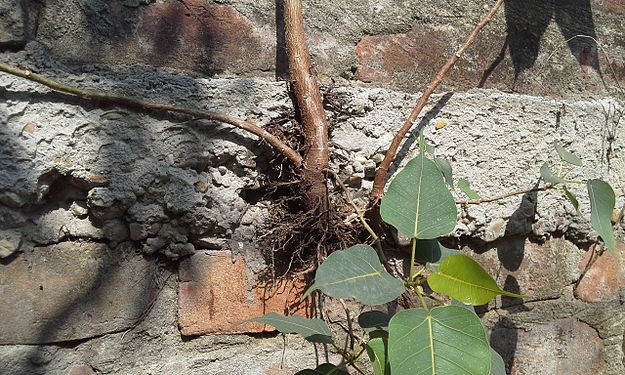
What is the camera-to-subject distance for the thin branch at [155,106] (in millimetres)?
772

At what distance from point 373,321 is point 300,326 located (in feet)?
0.40

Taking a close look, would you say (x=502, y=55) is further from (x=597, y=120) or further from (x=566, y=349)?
(x=566, y=349)

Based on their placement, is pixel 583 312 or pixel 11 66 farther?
pixel 583 312

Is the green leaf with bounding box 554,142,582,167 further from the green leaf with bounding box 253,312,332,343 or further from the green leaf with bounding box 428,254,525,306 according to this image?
the green leaf with bounding box 253,312,332,343

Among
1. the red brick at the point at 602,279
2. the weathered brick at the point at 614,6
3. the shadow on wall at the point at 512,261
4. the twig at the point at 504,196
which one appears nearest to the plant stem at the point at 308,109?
the twig at the point at 504,196

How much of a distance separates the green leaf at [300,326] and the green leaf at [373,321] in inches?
2.7

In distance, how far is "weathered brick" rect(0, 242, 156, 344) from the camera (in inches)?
30.0

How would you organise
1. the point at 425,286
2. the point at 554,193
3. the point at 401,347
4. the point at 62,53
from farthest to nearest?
1. the point at 554,193
2. the point at 425,286
3. the point at 62,53
4. the point at 401,347

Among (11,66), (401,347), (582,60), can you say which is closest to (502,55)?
(582,60)

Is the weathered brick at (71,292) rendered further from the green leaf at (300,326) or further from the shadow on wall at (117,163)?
the green leaf at (300,326)

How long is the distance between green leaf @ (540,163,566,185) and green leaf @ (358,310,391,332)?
1.16 feet

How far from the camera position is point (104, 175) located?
793mm

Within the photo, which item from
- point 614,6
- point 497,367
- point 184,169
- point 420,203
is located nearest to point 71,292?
point 184,169

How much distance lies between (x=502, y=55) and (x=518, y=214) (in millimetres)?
272
